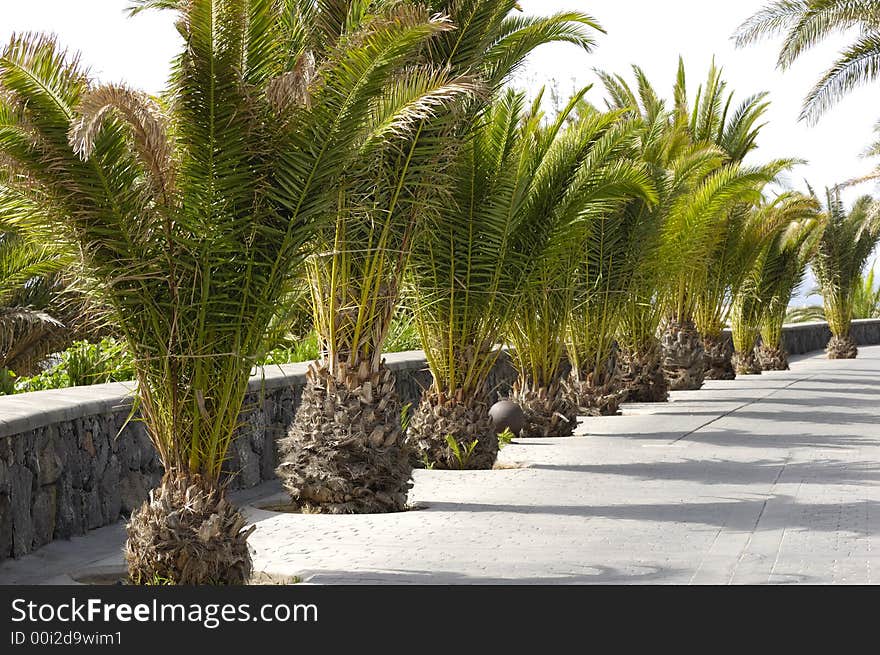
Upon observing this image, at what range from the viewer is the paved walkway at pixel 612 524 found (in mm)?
6551

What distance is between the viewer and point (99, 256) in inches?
241

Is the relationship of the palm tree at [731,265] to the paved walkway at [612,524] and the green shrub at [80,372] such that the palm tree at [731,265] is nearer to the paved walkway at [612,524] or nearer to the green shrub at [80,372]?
the paved walkway at [612,524]

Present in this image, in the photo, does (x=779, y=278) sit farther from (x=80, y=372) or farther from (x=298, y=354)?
(x=80, y=372)

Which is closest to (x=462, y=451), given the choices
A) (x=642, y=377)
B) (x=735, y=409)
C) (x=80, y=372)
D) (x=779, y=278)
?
(x=80, y=372)

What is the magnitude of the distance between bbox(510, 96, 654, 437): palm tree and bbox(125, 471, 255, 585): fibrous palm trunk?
6.14 metres

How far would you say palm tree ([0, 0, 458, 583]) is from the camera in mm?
5945

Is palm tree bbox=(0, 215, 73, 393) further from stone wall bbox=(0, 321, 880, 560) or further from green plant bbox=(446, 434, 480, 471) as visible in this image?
stone wall bbox=(0, 321, 880, 560)

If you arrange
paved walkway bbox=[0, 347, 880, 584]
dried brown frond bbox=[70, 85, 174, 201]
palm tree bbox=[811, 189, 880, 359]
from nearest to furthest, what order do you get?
dried brown frond bbox=[70, 85, 174, 201], paved walkway bbox=[0, 347, 880, 584], palm tree bbox=[811, 189, 880, 359]

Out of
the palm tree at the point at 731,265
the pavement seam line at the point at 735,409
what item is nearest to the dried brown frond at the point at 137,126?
the pavement seam line at the point at 735,409

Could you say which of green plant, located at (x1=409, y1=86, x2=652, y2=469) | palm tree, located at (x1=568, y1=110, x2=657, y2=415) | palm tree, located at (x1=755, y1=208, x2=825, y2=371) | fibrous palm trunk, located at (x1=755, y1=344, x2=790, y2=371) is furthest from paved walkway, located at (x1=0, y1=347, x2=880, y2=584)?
fibrous palm trunk, located at (x1=755, y1=344, x2=790, y2=371)

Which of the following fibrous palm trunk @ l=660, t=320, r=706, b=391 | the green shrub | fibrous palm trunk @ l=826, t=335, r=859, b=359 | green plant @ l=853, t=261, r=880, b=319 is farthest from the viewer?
green plant @ l=853, t=261, r=880, b=319

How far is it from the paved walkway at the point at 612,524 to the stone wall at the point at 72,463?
174 millimetres

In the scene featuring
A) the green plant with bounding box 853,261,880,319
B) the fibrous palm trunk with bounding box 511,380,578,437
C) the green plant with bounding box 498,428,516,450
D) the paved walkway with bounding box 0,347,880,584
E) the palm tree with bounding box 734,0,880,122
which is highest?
the palm tree with bounding box 734,0,880,122

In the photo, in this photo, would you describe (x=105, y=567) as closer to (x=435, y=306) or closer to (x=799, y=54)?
(x=435, y=306)
